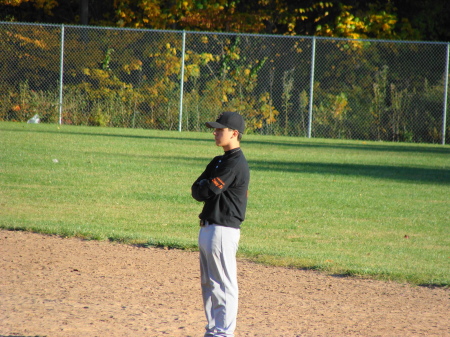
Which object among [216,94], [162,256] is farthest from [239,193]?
[216,94]

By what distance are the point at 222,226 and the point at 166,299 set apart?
67.5 inches

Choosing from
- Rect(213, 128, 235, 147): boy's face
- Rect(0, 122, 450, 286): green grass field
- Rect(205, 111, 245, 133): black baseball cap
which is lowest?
Rect(0, 122, 450, 286): green grass field

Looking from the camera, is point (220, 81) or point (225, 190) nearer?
point (225, 190)

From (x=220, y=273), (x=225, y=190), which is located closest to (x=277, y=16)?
(x=225, y=190)

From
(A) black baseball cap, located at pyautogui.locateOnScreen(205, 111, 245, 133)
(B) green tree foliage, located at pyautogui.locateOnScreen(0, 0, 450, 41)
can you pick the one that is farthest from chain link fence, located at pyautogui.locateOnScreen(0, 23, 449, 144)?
(A) black baseball cap, located at pyautogui.locateOnScreen(205, 111, 245, 133)

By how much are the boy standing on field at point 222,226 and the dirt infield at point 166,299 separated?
1.97 ft

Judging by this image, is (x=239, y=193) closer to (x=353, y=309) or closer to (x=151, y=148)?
(x=353, y=309)

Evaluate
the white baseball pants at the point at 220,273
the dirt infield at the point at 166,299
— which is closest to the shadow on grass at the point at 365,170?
the dirt infield at the point at 166,299

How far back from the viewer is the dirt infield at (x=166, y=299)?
4934 millimetres

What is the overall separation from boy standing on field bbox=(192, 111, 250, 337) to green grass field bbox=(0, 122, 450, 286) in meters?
2.84

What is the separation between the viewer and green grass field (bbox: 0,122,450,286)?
779 cm

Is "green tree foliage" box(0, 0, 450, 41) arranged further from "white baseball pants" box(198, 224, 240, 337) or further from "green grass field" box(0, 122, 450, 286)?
"white baseball pants" box(198, 224, 240, 337)

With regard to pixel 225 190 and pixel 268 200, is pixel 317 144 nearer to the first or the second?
pixel 268 200

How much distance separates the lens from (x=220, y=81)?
2178cm
